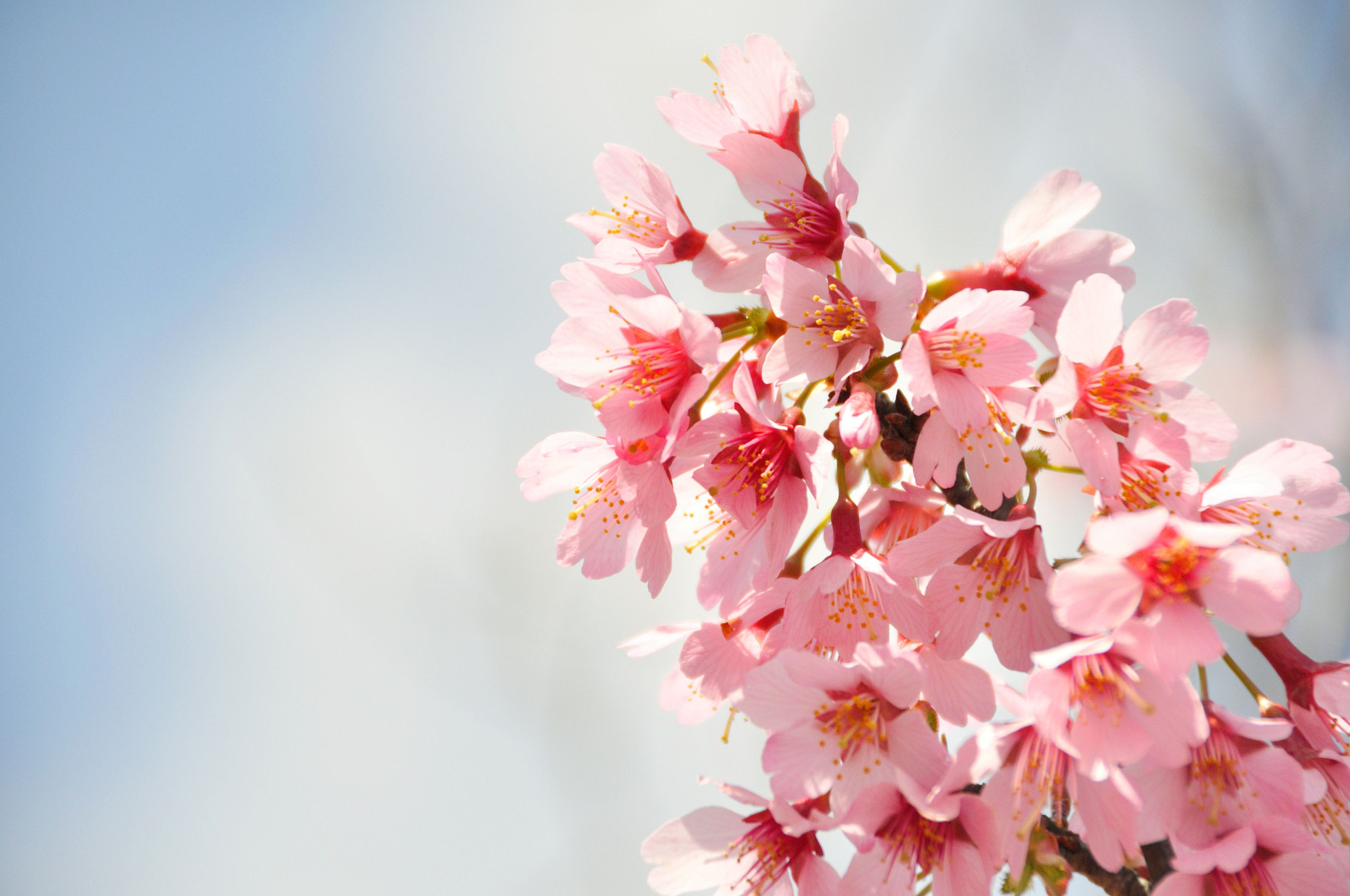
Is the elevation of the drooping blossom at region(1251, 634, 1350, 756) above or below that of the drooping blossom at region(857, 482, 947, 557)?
below

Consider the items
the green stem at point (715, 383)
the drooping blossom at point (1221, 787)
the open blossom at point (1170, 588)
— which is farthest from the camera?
the green stem at point (715, 383)

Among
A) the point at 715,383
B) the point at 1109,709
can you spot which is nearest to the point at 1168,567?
the point at 1109,709

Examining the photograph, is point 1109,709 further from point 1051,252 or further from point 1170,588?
point 1051,252

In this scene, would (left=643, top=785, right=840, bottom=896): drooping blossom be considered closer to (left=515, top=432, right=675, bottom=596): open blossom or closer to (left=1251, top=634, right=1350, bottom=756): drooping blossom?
(left=515, top=432, right=675, bottom=596): open blossom

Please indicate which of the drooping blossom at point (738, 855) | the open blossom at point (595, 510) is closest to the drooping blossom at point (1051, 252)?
the open blossom at point (595, 510)

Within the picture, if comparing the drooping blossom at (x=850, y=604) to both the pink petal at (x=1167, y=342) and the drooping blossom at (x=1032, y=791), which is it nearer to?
the drooping blossom at (x=1032, y=791)

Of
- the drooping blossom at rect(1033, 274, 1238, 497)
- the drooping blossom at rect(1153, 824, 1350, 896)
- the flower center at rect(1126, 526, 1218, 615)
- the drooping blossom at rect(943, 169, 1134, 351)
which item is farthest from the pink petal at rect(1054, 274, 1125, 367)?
the drooping blossom at rect(1153, 824, 1350, 896)

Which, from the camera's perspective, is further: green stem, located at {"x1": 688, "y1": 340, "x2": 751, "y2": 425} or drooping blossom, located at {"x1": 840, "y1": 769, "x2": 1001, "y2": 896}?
green stem, located at {"x1": 688, "y1": 340, "x2": 751, "y2": 425}

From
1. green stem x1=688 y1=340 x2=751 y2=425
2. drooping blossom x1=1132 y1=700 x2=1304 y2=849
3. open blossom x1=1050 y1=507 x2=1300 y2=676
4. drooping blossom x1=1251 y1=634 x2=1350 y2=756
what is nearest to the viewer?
open blossom x1=1050 y1=507 x2=1300 y2=676
